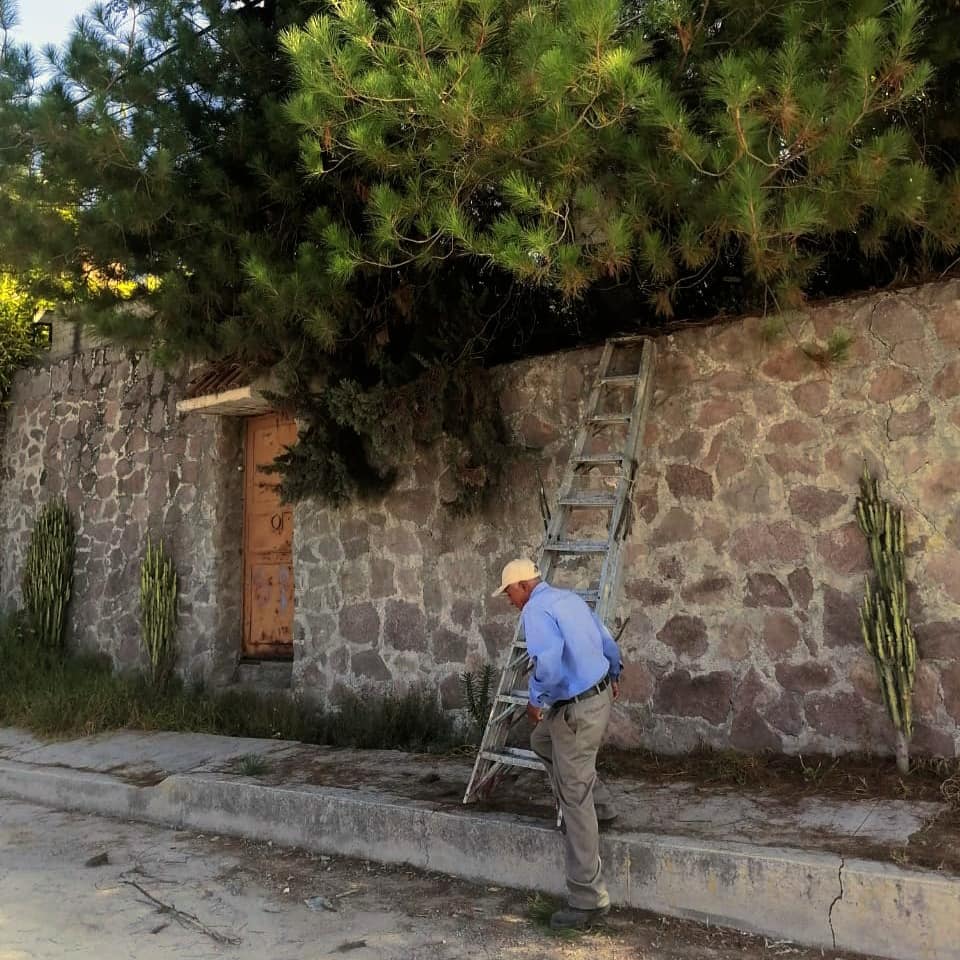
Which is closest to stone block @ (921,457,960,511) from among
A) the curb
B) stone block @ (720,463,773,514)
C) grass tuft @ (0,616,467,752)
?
stone block @ (720,463,773,514)

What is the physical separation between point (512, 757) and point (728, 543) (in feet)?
A: 5.95

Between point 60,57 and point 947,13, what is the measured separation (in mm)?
4890

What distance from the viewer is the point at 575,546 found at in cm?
487

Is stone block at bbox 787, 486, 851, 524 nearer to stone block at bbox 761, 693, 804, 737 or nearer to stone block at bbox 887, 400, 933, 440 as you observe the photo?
stone block at bbox 887, 400, 933, 440

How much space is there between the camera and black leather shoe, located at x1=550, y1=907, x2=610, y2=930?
11.9 ft

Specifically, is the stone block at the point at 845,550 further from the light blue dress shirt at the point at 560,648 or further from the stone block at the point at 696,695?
the light blue dress shirt at the point at 560,648

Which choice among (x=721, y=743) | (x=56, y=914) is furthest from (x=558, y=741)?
(x=56, y=914)

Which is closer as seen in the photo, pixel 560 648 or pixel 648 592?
pixel 560 648

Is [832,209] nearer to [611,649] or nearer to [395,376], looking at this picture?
[611,649]

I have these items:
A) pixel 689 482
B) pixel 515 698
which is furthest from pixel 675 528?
pixel 515 698

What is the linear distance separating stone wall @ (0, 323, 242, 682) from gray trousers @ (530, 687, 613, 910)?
16.3 ft

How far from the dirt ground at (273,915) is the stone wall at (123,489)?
3.19m

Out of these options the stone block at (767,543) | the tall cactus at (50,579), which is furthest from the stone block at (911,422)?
the tall cactus at (50,579)

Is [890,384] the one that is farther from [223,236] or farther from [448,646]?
[223,236]
